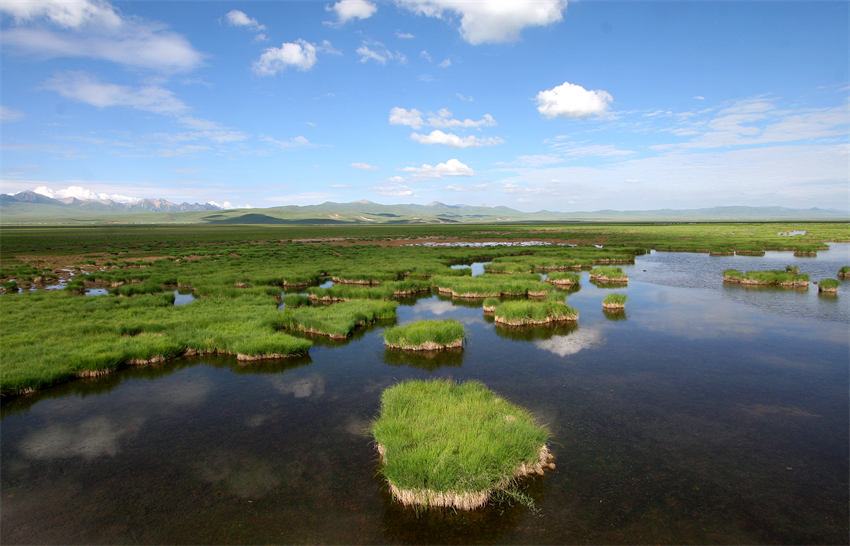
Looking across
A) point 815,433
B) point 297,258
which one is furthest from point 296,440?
point 297,258

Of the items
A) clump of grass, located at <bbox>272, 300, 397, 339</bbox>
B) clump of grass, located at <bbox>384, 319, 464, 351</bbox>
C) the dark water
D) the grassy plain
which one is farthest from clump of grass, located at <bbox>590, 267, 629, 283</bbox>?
clump of grass, located at <bbox>384, 319, 464, 351</bbox>

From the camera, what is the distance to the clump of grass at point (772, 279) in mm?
32463

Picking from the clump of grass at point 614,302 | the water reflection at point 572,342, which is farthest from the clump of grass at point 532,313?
the clump of grass at point 614,302

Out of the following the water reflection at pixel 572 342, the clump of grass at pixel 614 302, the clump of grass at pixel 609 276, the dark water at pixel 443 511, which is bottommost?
the dark water at pixel 443 511

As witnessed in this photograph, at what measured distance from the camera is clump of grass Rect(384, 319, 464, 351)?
1891 centimetres

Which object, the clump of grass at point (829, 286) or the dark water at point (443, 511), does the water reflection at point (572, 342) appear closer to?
the dark water at point (443, 511)

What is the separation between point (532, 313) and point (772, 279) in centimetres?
2428

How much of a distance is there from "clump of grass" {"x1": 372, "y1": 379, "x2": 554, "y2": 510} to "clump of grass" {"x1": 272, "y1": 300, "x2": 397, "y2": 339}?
1008 cm

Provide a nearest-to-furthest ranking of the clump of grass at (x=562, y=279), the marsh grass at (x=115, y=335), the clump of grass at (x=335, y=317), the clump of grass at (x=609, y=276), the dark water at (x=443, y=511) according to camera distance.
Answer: the dark water at (x=443, y=511) → the marsh grass at (x=115, y=335) → the clump of grass at (x=335, y=317) → the clump of grass at (x=562, y=279) → the clump of grass at (x=609, y=276)

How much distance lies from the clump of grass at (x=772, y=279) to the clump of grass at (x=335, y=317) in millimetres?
29249

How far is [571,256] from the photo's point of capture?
Answer: 53812 mm

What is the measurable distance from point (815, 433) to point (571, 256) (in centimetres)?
4372

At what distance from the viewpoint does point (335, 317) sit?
74.9 feet

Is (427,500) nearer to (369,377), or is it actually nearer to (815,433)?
(369,377)
